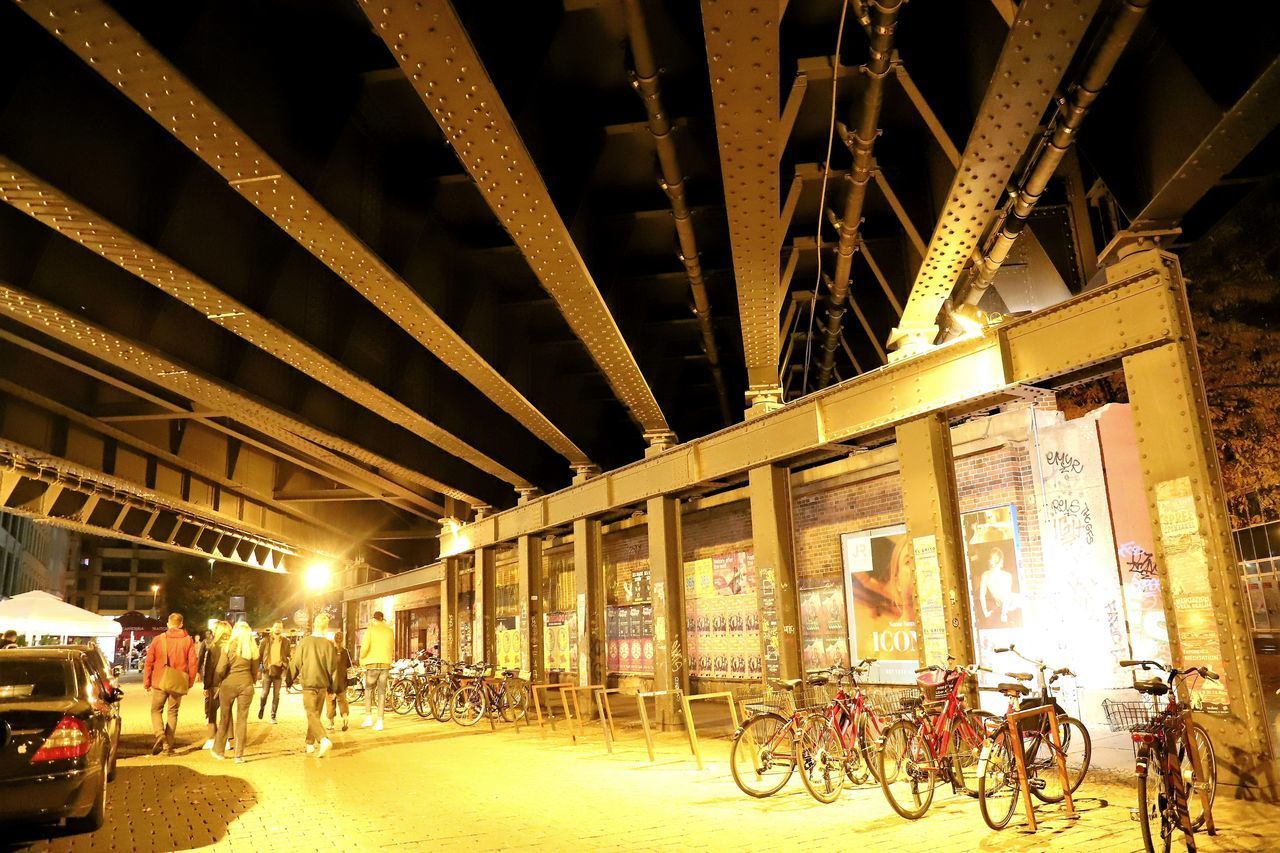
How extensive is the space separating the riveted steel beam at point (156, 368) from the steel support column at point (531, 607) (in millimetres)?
4502

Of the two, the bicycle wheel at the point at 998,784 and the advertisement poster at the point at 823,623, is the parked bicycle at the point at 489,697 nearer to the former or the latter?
the advertisement poster at the point at 823,623

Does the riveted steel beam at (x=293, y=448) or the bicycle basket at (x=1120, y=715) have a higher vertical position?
the riveted steel beam at (x=293, y=448)

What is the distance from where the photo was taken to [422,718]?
17.7m

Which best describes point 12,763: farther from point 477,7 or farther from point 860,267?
point 860,267

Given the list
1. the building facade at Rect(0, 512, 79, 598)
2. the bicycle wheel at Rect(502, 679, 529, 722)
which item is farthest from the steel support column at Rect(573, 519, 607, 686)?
the building facade at Rect(0, 512, 79, 598)

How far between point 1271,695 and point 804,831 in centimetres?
1064

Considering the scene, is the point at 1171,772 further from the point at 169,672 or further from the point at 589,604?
Result: the point at 169,672

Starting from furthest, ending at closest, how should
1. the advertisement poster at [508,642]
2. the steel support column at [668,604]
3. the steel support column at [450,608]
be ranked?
the advertisement poster at [508,642] → the steel support column at [450,608] → the steel support column at [668,604]

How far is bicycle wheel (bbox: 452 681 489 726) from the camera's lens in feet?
52.2

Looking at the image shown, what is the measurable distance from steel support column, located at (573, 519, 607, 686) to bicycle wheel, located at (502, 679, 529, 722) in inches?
43.4

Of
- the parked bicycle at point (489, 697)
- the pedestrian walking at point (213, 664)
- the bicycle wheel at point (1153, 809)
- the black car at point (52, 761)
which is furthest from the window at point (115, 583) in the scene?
the bicycle wheel at point (1153, 809)

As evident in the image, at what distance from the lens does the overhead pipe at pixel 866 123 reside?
582cm

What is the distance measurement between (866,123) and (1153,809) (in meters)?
5.56

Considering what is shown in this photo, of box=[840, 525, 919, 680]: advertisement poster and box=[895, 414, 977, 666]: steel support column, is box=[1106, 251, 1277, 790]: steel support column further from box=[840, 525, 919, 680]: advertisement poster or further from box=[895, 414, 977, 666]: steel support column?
box=[840, 525, 919, 680]: advertisement poster
